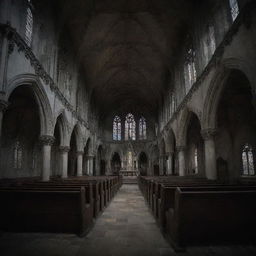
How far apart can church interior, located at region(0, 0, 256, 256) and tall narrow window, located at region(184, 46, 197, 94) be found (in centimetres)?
17

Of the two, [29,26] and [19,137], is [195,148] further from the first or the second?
[29,26]

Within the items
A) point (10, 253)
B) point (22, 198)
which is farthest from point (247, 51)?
point (10, 253)

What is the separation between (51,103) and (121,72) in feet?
57.0

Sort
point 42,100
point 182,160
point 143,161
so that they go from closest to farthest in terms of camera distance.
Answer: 1. point 42,100
2. point 182,160
3. point 143,161

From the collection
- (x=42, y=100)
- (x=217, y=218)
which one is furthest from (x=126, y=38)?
(x=217, y=218)

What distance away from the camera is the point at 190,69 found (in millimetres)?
16578

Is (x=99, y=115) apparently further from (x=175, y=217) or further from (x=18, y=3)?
(x=175, y=217)

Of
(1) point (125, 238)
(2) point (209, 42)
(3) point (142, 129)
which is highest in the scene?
(2) point (209, 42)

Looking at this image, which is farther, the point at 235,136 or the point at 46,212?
the point at 235,136

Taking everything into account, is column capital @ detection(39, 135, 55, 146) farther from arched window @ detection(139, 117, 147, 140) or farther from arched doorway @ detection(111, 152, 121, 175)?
arched doorway @ detection(111, 152, 121, 175)

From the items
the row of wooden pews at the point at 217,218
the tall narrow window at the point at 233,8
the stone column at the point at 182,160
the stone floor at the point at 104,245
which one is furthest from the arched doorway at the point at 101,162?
the row of wooden pews at the point at 217,218

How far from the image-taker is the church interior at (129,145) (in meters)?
3.84

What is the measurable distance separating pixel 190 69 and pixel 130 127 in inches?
921

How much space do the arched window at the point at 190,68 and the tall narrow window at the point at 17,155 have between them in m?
15.6
